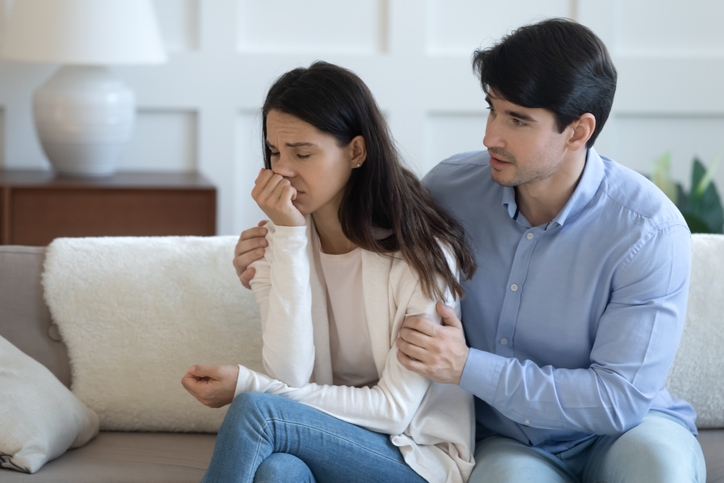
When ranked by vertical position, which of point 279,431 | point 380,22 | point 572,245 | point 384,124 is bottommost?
point 279,431

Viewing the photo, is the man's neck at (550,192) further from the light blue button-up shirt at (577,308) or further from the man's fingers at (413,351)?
the man's fingers at (413,351)

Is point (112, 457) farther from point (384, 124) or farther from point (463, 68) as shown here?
point (463, 68)

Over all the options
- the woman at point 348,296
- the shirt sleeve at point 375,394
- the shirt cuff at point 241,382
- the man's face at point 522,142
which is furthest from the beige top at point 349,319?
the man's face at point 522,142

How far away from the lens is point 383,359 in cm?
148

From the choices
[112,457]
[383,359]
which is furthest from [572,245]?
[112,457]

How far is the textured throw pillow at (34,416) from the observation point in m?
1.43

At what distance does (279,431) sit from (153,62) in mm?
1709

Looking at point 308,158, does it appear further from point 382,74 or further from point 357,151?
point 382,74

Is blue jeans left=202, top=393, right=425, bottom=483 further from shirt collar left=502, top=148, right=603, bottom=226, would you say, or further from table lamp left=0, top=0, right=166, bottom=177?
table lamp left=0, top=0, right=166, bottom=177

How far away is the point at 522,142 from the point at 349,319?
1.52 feet

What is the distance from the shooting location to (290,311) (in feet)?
4.72

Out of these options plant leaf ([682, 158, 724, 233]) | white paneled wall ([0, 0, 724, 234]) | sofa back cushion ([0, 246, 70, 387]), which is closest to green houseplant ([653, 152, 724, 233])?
plant leaf ([682, 158, 724, 233])

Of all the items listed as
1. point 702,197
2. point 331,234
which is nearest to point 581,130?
point 331,234

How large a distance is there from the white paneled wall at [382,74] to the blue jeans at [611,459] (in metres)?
1.66
